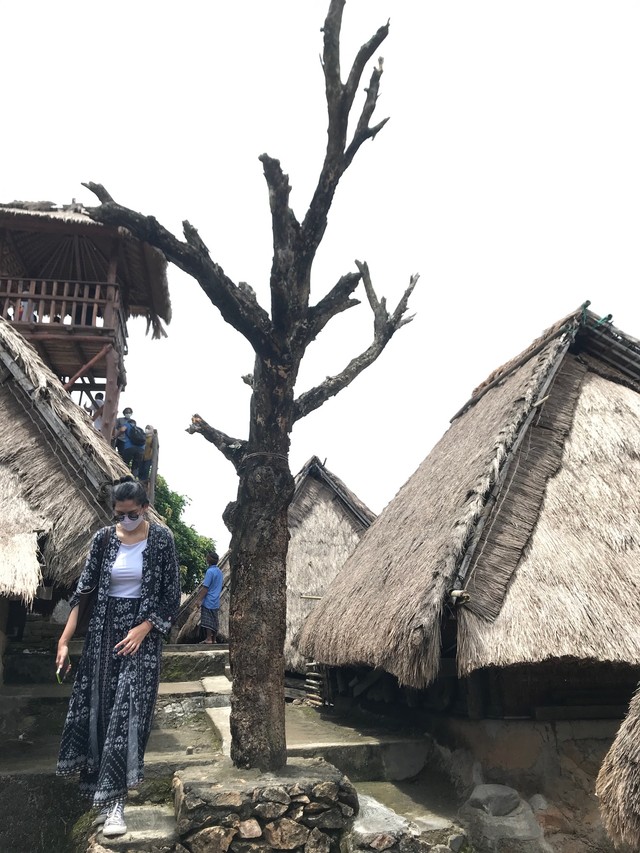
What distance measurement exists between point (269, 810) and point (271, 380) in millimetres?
2580

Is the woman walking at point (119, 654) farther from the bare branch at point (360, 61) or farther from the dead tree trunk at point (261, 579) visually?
the bare branch at point (360, 61)

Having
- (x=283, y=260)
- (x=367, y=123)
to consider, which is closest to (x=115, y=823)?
(x=283, y=260)

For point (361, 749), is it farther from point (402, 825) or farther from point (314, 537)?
point (314, 537)

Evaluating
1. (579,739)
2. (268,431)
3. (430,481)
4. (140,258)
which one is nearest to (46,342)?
(140,258)

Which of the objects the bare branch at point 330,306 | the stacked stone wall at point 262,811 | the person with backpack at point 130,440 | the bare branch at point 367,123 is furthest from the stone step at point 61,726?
the person with backpack at point 130,440

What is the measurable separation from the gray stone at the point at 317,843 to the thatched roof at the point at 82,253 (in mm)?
10665

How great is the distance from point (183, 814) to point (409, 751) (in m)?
2.18

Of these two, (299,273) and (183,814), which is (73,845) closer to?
(183,814)

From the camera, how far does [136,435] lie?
37.1 feet

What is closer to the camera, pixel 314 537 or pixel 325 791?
pixel 325 791

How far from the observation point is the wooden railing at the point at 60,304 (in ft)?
39.6

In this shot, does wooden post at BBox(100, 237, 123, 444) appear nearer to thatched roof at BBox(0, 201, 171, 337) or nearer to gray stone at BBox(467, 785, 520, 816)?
thatched roof at BBox(0, 201, 171, 337)

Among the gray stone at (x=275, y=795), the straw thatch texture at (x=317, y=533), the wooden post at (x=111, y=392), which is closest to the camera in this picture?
the gray stone at (x=275, y=795)

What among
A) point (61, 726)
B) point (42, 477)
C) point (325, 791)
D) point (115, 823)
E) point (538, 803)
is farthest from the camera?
point (61, 726)
